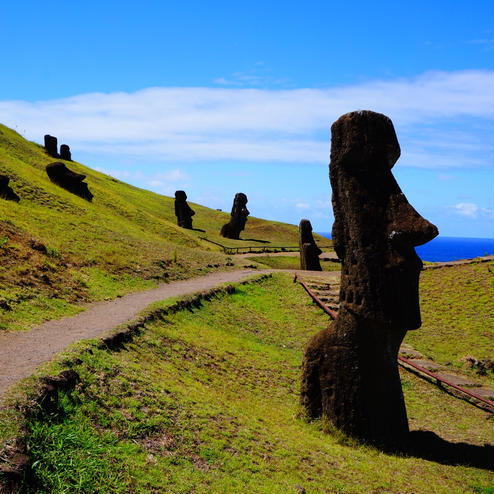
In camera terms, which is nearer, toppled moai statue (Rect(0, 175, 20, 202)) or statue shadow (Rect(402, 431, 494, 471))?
statue shadow (Rect(402, 431, 494, 471))

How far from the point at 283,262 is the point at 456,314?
18971 millimetres

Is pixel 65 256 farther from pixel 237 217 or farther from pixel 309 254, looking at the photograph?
pixel 237 217

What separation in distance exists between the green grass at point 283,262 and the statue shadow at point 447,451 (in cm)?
2570

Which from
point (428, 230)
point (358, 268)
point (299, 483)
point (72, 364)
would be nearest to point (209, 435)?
point (299, 483)

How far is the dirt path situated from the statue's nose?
23.5ft

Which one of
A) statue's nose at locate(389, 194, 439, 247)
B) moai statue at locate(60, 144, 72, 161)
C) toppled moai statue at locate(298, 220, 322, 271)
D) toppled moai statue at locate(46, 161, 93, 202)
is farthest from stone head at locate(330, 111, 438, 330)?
moai statue at locate(60, 144, 72, 161)

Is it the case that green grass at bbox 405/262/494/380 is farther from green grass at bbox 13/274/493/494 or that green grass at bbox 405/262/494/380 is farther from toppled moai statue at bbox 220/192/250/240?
toppled moai statue at bbox 220/192/250/240

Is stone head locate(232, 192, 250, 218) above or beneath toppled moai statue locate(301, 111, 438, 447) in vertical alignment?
above

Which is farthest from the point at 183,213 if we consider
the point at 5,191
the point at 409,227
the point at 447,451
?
the point at 447,451

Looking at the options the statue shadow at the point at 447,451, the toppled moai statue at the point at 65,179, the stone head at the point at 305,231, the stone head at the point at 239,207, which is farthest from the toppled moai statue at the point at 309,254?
the statue shadow at the point at 447,451

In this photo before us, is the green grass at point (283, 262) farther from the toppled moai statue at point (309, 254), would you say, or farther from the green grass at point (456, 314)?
the green grass at point (456, 314)

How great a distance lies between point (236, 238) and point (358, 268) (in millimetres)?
44680

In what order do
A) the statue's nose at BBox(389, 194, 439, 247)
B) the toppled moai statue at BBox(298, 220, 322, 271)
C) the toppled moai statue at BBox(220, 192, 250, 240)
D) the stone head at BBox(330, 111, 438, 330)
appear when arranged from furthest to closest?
1. the toppled moai statue at BBox(220, 192, 250, 240)
2. the toppled moai statue at BBox(298, 220, 322, 271)
3. the stone head at BBox(330, 111, 438, 330)
4. the statue's nose at BBox(389, 194, 439, 247)

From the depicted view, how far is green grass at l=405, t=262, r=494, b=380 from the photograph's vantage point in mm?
18297
